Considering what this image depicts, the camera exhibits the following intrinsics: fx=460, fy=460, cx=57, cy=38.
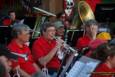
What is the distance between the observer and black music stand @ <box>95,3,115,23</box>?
8.95m

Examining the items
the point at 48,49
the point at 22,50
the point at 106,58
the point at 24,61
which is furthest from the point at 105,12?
the point at 106,58

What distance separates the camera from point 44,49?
618 centimetres

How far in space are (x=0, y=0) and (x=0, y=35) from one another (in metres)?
4.34

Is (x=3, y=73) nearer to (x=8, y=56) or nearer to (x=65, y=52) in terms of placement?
(x=8, y=56)

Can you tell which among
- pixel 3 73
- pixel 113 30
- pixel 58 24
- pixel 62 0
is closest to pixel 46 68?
pixel 58 24

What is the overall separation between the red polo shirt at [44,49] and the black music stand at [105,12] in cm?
281

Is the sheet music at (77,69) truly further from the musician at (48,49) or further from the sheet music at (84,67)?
the musician at (48,49)

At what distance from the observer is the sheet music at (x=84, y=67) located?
4.35 m

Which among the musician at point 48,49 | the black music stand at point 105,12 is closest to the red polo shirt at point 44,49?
the musician at point 48,49

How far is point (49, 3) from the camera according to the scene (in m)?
12.6

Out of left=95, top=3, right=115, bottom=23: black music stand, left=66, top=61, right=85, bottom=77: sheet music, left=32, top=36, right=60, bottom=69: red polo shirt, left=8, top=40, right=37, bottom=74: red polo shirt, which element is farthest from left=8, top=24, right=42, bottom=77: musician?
left=95, top=3, right=115, bottom=23: black music stand

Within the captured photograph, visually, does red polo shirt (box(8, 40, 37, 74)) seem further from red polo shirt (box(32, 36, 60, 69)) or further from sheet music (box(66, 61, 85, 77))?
sheet music (box(66, 61, 85, 77))

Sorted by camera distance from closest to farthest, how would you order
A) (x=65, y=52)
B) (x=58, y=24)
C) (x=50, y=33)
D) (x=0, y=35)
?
(x=65, y=52) → (x=50, y=33) → (x=58, y=24) → (x=0, y=35)

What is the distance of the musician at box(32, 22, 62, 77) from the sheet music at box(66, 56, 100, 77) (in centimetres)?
152
